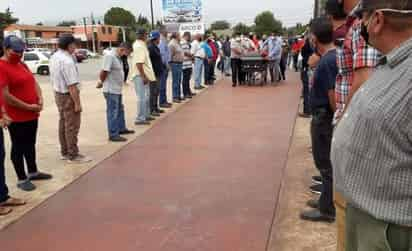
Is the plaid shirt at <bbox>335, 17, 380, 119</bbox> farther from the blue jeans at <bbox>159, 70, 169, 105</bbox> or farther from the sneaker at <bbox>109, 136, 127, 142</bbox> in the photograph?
the blue jeans at <bbox>159, 70, 169, 105</bbox>

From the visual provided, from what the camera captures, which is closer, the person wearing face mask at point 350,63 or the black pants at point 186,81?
the person wearing face mask at point 350,63

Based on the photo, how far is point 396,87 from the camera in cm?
142

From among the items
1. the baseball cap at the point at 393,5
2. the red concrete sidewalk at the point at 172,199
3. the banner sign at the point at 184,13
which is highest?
the banner sign at the point at 184,13

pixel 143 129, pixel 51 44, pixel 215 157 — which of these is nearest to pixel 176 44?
pixel 143 129

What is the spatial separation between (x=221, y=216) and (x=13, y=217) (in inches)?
75.7

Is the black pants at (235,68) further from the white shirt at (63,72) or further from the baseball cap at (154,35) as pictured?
the white shirt at (63,72)

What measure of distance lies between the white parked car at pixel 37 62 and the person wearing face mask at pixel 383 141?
24344 millimetres

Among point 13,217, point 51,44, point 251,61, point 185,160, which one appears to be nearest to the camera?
point 13,217

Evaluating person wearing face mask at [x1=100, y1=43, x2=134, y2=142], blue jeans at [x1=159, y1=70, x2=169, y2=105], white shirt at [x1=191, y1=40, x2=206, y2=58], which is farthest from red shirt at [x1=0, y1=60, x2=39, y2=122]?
white shirt at [x1=191, y1=40, x2=206, y2=58]

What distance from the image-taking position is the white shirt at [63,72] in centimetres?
546

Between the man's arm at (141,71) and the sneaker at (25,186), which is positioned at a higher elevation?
the man's arm at (141,71)

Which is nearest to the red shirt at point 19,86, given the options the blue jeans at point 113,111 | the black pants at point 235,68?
the blue jeans at point 113,111

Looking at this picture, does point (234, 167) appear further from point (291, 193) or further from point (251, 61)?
point (251, 61)

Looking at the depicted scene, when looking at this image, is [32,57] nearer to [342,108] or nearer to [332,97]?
[332,97]
